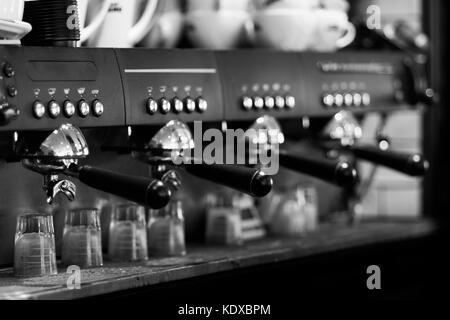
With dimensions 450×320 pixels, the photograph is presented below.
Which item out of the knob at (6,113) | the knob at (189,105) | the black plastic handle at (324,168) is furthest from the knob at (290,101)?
the knob at (6,113)

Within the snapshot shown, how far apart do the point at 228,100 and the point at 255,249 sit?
14.4 inches

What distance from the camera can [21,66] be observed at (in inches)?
68.9

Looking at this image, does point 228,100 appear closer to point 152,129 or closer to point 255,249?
point 152,129

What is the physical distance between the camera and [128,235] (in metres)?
2.08

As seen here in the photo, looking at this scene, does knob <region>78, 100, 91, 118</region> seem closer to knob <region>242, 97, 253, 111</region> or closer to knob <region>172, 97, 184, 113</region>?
knob <region>172, 97, 184, 113</region>

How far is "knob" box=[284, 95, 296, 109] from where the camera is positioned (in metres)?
2.31

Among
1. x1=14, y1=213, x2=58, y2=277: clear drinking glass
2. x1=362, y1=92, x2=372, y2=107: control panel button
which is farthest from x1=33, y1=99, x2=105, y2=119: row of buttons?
x1=362, y1=92, x2=372, y2=107: control panel button

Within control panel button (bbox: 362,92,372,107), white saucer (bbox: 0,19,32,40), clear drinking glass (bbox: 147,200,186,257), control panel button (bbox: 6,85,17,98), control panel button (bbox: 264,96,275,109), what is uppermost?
white saucer (bbox: 0,19,32,40)

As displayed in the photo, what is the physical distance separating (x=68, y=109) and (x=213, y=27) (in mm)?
633

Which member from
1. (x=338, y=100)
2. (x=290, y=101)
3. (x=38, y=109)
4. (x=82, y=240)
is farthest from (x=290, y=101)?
(x=38, y=109)

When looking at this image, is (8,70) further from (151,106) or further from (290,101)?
(290,101)

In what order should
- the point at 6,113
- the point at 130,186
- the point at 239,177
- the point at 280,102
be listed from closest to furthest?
the point at 6,113, the point at 130,186, the point at 239,177, the point at 280,102

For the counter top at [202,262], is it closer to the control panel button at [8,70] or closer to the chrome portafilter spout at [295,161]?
the chrome portafilter spout at [295,161]
